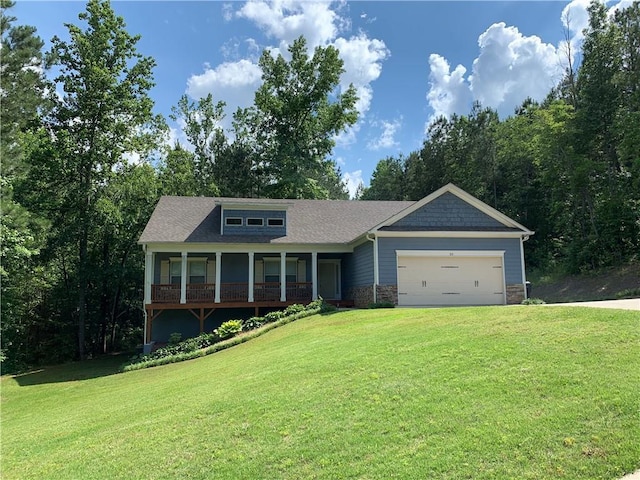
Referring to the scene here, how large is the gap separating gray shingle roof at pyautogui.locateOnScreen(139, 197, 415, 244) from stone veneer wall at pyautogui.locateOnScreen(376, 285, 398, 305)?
11.2 feet

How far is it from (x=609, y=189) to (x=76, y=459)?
30883 mm

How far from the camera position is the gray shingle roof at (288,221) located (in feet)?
67.4

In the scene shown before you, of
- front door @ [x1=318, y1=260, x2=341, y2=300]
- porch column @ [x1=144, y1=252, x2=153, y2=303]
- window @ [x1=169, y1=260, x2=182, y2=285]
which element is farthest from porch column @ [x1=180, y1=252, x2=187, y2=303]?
front door @ [x1=318, y1=260, x2=341, y2=300]

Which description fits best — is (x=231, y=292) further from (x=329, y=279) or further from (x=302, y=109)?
(x=302, y=109)

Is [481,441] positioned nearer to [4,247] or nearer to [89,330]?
[4,247]

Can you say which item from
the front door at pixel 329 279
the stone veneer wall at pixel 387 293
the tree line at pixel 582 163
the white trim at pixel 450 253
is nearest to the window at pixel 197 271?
the front door at pixel 329 279

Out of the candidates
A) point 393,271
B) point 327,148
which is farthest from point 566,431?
point 327,148

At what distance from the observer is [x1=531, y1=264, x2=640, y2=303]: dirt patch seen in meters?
25.0

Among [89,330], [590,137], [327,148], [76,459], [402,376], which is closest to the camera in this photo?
[76,459]

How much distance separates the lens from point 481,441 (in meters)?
4.91

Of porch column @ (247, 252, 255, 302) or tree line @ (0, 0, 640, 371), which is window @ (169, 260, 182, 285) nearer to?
porch column @ (247, 252, 255, 302)

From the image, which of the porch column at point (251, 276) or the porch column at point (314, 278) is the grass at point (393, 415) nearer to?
the porch column at point (251, 276)

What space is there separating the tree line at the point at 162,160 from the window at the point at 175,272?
205 inches

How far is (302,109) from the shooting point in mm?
36219
